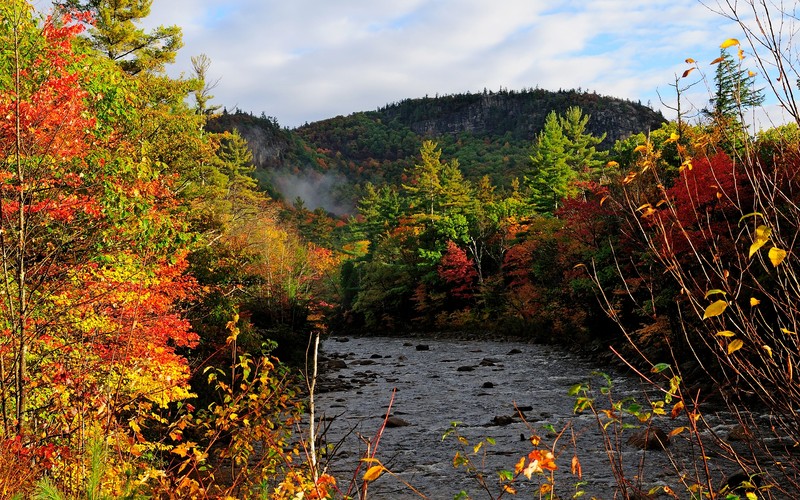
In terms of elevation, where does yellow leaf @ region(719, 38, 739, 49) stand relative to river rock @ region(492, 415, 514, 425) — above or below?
above

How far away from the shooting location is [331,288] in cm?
6544

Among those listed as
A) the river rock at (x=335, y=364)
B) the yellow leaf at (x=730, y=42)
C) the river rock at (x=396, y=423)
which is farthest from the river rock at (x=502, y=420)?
the yellow leaf at (x=730, y=42)

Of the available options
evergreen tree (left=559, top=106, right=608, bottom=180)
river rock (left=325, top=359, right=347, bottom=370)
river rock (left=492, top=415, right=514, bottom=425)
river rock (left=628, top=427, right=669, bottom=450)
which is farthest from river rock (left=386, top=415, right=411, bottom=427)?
evergreen tree (left=559, top=106, right=608, bottom=180)

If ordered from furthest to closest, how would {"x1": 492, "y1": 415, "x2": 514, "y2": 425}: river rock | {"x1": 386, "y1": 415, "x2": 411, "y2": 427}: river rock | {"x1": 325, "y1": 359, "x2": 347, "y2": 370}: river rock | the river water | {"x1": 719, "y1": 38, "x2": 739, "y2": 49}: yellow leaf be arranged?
{"x1": 325, "y1": 359, "x2": 347, "y2": 370}: river rock
{"x1": 386, "y1": 415, "x2": 411, "y2": 427}: river rock
{"x1": 492, "y1": 415, "x2": 514, "y2": 425}: river rock
the river water
{"x1": 719, "y1": 38, "x2": 739, "y2": 49}: yellow leaf

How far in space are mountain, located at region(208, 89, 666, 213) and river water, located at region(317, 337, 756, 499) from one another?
112 metres

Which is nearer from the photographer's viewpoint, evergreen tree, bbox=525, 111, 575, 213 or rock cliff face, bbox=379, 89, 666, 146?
evergreen tree, bbox=525, 111, 575, 213

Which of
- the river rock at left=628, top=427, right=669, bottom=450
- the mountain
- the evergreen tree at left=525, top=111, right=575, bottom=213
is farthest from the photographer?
the mountain

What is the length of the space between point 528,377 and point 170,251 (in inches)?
630

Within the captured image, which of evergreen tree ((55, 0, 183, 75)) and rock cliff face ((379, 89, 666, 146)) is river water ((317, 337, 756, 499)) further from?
rock cliff face ((379, 89, 666, 146))

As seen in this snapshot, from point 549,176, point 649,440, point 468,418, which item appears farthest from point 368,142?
point 649,440

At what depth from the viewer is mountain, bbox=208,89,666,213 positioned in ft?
508

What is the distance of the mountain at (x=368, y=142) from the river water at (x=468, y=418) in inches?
4396

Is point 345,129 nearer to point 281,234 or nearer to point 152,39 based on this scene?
point 281,234

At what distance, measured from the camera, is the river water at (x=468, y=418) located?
11.2 metres
